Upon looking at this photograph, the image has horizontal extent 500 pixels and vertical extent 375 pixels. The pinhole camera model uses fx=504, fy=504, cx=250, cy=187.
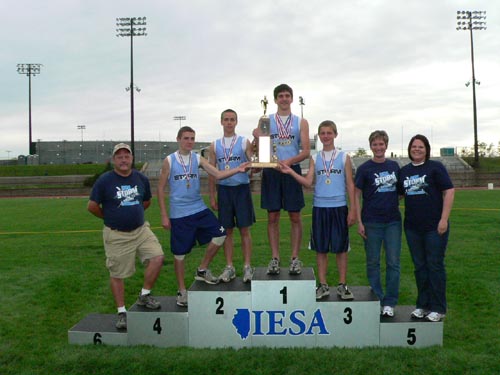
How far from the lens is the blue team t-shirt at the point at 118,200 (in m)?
4.52

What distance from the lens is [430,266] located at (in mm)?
4410

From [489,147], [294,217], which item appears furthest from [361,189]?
[489,147]

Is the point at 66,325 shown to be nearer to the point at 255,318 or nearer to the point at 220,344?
the point at 220,344

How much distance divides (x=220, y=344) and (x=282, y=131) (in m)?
2.06

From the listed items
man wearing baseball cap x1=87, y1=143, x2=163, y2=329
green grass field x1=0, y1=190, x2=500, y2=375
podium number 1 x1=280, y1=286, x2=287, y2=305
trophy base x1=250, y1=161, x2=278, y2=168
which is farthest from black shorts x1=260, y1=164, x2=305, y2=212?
green grass field x1=0, y1=190, x2=500, y2=375

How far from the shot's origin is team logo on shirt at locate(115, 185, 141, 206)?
14.9 ft

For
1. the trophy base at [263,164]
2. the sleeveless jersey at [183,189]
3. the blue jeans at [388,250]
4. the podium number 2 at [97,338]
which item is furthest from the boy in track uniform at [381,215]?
the podium number 2 at [97,338]

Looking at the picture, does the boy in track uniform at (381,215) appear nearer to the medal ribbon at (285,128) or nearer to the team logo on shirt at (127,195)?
the medal ribbon at (285,128)

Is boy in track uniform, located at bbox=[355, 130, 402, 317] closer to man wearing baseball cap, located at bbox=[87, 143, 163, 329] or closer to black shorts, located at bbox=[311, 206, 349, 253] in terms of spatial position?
black shorts, located at bbox=[311, 206, 349, 253]

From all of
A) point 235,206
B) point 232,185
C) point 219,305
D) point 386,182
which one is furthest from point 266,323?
point 386,182

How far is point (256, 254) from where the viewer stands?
8.38m

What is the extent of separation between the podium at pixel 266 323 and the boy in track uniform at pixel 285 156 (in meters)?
0.45

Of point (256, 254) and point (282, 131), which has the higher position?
point (282, 131)

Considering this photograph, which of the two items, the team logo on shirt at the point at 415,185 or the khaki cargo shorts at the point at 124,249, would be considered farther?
the khaki cargo shorts at the point at 124,249
